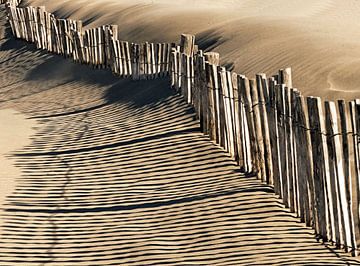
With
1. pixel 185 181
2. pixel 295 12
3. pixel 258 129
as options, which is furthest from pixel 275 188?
pixel 295 12

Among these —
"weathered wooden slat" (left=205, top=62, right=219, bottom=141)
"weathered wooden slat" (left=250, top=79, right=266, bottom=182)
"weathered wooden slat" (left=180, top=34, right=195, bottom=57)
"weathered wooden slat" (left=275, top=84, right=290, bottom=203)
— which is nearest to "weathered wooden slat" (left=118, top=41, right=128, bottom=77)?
"weathered wooden slat" (left=180, top=34, right=195, bottom=57)

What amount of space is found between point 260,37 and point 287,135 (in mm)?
8176

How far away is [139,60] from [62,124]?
2.08 meters

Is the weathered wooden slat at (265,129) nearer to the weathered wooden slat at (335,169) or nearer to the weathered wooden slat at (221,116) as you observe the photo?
the weathered wooden slat at (221,116)

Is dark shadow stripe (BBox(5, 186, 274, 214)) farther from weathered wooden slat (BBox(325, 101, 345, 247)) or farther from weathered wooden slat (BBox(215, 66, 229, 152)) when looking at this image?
weathered wooden slat (BBox(325, 101, 345, 247))

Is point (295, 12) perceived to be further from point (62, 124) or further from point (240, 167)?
point (240, 167)

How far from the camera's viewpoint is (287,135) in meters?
8.92

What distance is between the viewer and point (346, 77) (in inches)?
488

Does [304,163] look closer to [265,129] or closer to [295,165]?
[295,165]

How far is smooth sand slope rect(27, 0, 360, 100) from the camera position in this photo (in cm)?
1288

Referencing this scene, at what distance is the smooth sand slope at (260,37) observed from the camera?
12.9m

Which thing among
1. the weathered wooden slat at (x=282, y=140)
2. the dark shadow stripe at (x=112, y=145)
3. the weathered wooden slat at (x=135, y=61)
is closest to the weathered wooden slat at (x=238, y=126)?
the weathered wooden slat at (x=282, y=140)

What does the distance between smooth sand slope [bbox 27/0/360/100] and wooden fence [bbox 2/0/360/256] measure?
1.10 meters

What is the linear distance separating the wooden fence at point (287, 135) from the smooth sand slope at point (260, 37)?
1101 mm
